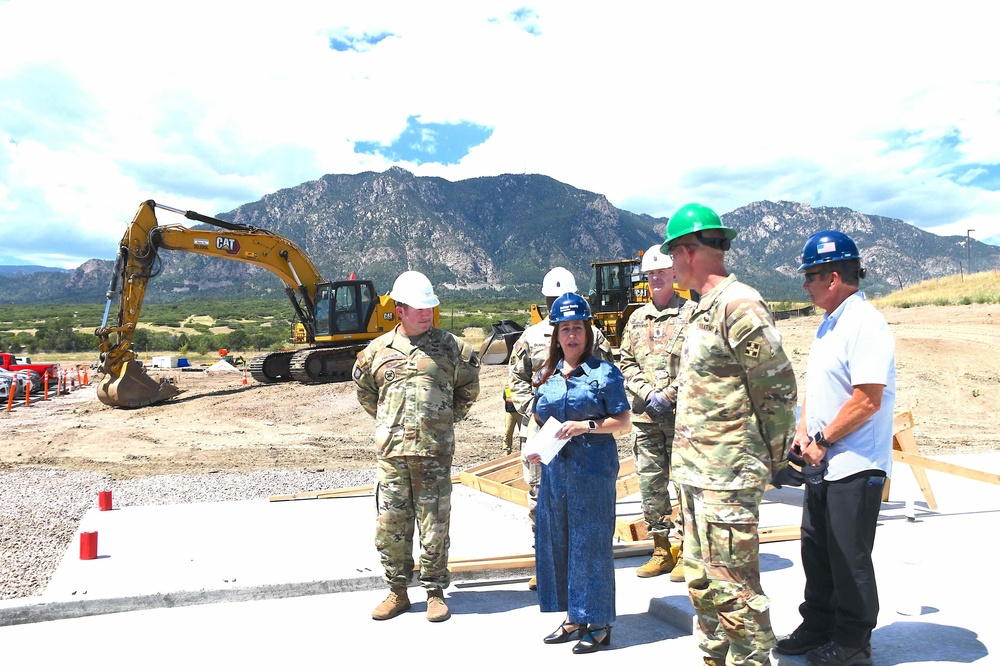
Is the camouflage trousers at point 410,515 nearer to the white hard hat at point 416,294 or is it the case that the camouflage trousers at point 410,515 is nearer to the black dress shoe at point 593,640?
the white hard hat at point 416,294

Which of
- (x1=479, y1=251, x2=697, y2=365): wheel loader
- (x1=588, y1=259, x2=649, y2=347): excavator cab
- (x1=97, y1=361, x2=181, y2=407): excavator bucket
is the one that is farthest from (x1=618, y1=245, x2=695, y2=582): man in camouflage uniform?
(x1=588, y1=259, x2=649, y2=347): excavator cab

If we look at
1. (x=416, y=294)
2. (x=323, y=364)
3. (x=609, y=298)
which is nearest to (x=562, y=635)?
(x=416, y=294)

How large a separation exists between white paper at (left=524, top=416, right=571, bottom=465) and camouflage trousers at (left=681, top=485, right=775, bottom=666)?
38.8 inches

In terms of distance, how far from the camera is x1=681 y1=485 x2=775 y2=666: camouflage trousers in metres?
3.14

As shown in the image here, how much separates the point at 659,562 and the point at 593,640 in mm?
1443

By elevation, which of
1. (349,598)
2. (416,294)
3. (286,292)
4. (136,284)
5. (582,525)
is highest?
(136,284)

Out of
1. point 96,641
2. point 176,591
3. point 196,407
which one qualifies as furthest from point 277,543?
point 196,407

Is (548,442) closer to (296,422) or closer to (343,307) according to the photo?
(296,422)

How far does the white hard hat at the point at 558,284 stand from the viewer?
213 inches

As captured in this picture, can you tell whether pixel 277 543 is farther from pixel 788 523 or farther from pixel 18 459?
pixel 18 459

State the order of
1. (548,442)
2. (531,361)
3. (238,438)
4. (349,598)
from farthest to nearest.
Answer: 1. (238,438)
2. (531,361)
3. (349,598)
4. (548,442)

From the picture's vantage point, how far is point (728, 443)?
3.21 m

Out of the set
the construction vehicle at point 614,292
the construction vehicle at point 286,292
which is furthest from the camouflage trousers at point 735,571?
the construction vehicle at point 614,292

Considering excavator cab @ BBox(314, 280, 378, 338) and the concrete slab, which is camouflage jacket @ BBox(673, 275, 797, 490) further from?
excavator cab @ BBox(314, 280, 378, 338)
